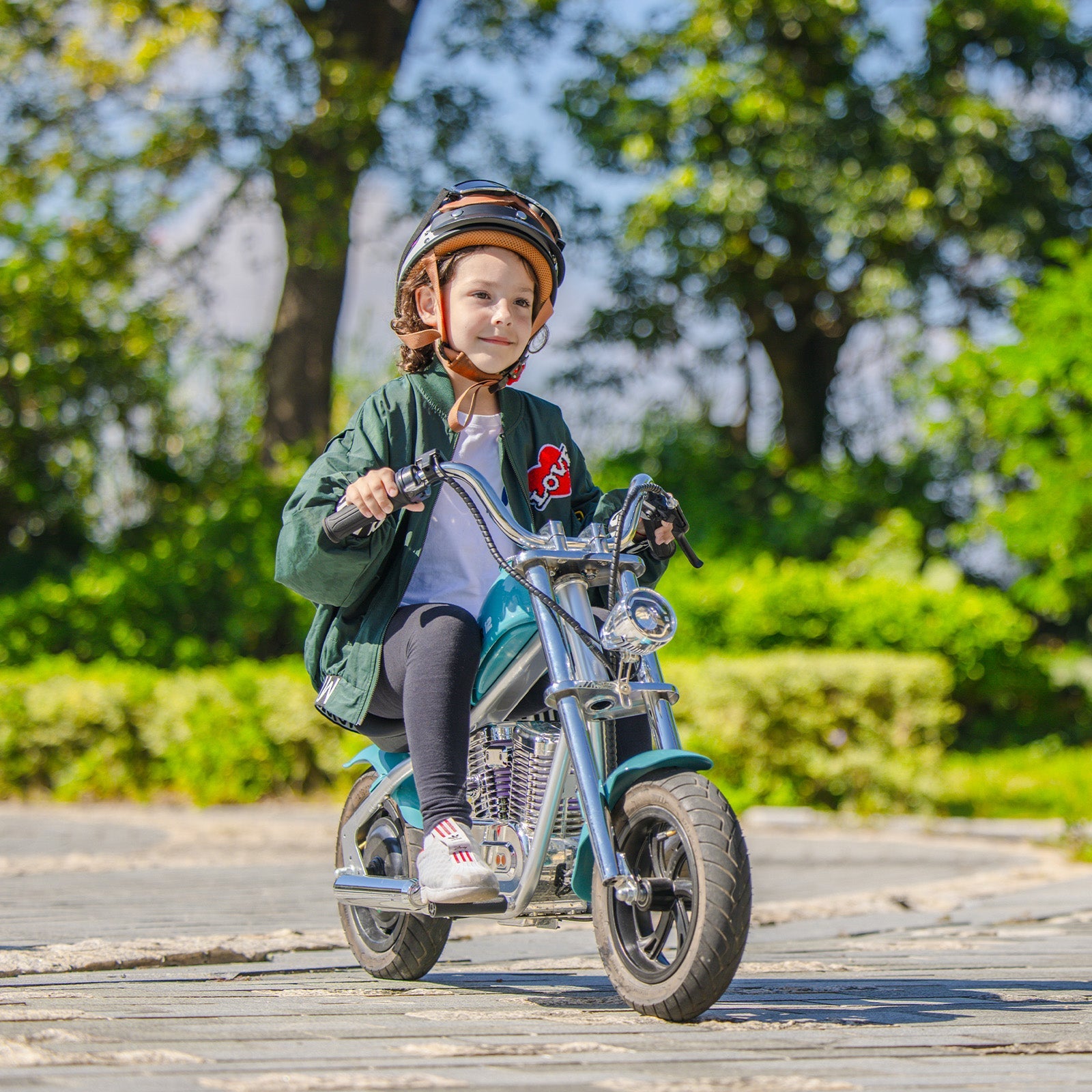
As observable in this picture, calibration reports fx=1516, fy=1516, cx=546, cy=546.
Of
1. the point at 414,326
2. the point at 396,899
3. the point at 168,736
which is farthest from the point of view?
the point at 168,736

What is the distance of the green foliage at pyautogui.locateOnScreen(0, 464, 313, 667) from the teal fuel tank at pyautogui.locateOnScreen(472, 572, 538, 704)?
10.3 m

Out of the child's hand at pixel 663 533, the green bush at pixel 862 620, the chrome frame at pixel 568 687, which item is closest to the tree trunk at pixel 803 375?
the green bush at pixel 862 620

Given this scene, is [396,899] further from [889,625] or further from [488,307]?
[889,625]

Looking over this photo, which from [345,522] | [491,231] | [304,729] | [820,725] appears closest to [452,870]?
[345,522]

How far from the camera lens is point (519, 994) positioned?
3.44 meters

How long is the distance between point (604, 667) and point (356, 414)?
0.93m

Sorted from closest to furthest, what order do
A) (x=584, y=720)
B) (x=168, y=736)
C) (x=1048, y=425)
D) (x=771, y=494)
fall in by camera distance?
(x=584, y=720) < (x=168, y=736) < (x=1048, y=425) < (x=771, y=494)

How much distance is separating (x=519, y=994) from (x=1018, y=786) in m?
7.51

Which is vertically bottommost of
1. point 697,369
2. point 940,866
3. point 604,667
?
point 940,866

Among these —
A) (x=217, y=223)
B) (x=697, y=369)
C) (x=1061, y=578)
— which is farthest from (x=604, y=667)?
(x=697, y=369)

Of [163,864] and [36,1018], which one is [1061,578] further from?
[36,1018]

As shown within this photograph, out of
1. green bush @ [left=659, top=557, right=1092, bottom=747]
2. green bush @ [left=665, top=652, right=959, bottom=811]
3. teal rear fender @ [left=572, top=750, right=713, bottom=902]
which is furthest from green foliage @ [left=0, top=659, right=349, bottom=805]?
teal rear fender @ [left=572, top=750, right=713, bottom=902]

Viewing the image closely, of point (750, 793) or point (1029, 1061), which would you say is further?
point (750, 793)

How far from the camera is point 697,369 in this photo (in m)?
18.6
